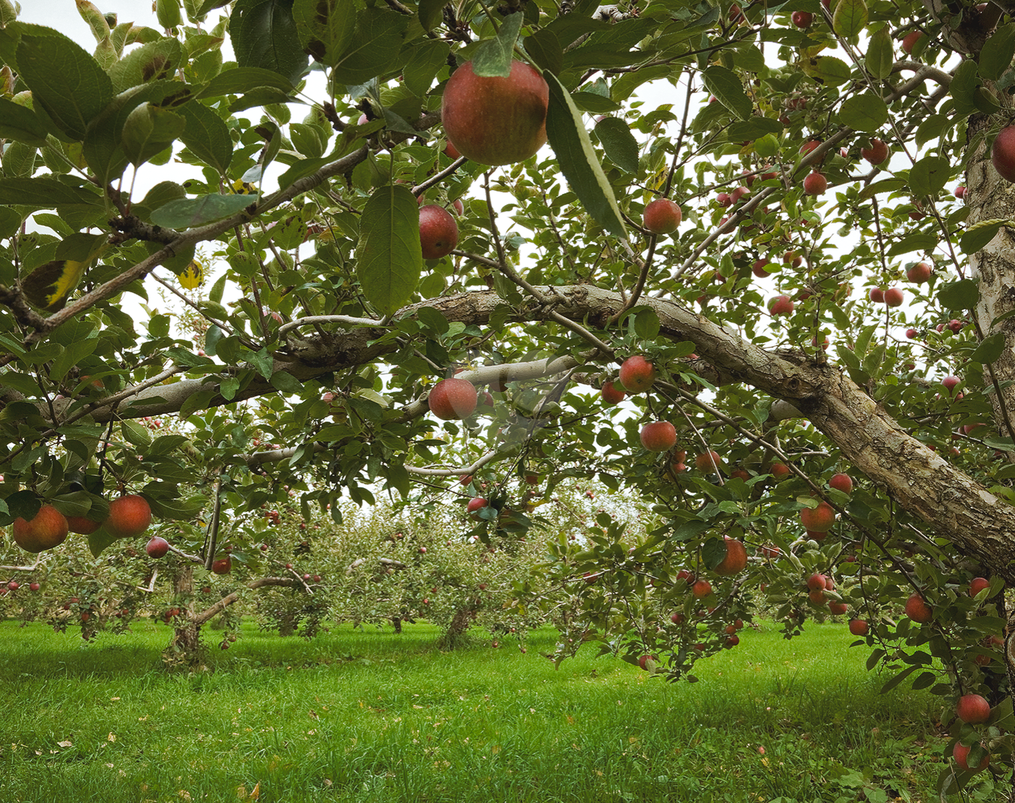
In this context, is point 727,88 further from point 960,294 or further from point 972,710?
point 972,710

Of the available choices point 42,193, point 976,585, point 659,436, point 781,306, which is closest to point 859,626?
point 976,585

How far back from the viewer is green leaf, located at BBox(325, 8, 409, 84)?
664 mm

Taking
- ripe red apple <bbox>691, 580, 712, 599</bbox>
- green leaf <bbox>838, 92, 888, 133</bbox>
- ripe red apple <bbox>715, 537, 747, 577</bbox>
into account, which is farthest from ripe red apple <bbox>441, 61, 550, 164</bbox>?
ripe red apple <bbox>691, 580, 712, 599</bbox>

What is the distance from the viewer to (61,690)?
21.4 feet

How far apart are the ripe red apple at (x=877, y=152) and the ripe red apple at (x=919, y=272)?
917 millimetres

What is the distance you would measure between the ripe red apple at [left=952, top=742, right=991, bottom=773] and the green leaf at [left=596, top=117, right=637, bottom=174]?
87.8 inches

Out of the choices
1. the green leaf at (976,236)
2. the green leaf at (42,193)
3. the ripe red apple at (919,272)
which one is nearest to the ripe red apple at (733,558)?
the green leaf at (976,236)

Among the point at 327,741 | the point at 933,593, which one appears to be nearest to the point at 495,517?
the point at 933,593

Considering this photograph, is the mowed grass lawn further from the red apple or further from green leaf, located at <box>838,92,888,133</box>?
green leaf, located at <box>838,92,888,133</box>

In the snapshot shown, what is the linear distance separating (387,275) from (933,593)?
2.26m

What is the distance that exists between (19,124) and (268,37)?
0.27 metres

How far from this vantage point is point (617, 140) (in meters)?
0.81

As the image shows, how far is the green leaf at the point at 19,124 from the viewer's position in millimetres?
605

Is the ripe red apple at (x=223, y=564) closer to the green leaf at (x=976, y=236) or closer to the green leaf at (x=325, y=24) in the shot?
the green leaf at (x=325, y=24)
